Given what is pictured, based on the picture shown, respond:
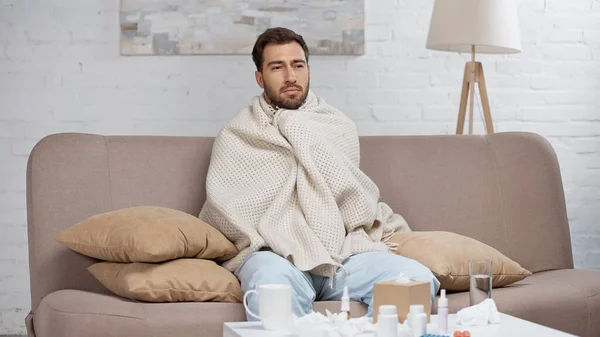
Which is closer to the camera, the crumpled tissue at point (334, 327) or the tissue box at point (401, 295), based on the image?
the crumpled tissue at point (334, 327)

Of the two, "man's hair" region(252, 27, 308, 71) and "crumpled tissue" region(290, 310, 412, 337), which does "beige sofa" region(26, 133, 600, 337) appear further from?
"crumpled tissue" region(290, 310, 412, 337)

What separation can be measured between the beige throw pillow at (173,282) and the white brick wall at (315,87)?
165 cm

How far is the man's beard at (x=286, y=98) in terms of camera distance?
3.07 m

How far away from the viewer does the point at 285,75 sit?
121 inches

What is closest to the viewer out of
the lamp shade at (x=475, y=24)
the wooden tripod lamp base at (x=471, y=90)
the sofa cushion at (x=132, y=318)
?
the sofa cushion at (x=132, y=318)

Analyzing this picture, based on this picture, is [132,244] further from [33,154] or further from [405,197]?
[405,197]

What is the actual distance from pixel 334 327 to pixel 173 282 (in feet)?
2.33

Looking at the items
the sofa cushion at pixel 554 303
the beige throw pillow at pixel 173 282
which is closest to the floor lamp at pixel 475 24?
the sofa cushion at pixel 554 303

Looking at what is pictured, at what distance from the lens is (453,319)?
205 cm

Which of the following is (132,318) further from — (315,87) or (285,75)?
(315,87)

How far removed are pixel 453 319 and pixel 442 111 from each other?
2.27m

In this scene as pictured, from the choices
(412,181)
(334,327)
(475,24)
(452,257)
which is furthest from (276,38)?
(334,327)

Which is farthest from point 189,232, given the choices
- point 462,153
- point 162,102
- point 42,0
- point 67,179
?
point 42,0

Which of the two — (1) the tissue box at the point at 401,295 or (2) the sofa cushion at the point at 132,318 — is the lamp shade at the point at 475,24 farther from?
(1) the tissue box at the point at 401,295
